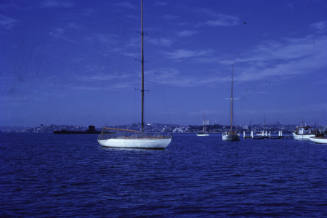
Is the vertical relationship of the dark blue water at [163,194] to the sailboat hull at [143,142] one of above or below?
below

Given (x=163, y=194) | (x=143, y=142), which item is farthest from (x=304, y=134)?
(x=163, y=194)

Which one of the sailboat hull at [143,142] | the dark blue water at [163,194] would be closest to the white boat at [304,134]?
the sailboat hull at [143,142]

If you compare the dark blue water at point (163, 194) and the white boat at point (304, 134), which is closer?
the dark blue water at point (163, 194)

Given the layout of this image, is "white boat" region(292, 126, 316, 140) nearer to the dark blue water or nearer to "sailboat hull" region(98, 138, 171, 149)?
"sailboat hull" region(98, 138, 171, 149)

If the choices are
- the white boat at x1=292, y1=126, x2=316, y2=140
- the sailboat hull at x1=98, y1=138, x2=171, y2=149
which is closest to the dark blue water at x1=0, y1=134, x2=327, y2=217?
the sailboat hull at x1=98, y1=138, x2=171, y2=149

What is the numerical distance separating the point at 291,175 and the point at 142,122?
2929cm

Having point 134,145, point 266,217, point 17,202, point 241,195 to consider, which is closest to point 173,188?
point 241,195

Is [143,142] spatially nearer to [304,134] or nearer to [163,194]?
[163,194]

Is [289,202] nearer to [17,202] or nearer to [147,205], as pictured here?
[147,205]

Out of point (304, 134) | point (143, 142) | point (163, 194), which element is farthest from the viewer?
point (304, 134)

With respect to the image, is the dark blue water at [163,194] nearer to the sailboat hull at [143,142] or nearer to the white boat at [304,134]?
the sailboat hull at [143,142]

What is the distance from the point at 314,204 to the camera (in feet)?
53.4

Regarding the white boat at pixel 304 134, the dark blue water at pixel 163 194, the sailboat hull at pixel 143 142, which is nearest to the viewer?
the dark blue water at pixel 163 194

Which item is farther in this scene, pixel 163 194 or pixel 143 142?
pixel 143 142
